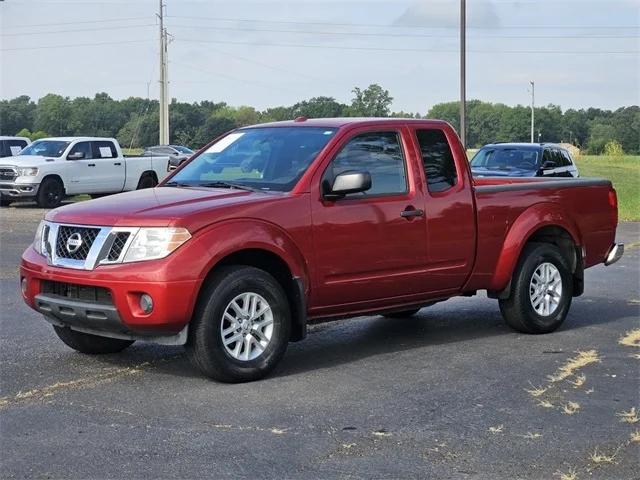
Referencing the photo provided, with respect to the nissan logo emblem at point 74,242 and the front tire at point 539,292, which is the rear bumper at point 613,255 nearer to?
the front tire at point 539,292

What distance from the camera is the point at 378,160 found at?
7.26 meters

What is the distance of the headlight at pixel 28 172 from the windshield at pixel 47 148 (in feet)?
3.26

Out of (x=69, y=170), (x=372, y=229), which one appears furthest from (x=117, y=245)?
(x=69, y=170)

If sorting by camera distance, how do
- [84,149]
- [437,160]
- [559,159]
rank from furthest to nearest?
1. [84,149]
2. [559,159]
3. [437,160]

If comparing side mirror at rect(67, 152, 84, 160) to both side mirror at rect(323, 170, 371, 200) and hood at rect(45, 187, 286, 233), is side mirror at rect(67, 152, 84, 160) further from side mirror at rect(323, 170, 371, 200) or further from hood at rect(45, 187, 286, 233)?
side mirror at rect(323, 170, 371, 200)

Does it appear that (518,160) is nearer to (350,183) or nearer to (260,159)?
(260,159)

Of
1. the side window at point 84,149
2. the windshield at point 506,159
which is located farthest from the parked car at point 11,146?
the windshield at point 506,159

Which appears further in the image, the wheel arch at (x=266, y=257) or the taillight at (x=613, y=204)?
the taillight at (x=613, y=204)

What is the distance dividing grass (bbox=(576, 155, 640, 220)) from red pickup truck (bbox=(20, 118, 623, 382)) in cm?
1585

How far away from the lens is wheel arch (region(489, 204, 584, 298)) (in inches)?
312

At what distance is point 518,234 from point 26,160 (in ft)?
59.3

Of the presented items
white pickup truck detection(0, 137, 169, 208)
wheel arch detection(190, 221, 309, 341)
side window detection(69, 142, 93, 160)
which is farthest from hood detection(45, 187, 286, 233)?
side window detection(69, 142, 93, 160)

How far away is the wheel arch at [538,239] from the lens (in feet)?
26.0

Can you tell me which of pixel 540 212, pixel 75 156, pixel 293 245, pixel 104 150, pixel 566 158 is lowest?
pixel 293 245
